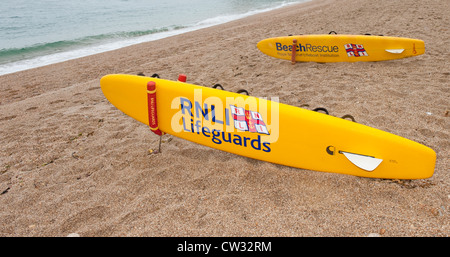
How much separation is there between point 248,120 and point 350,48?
3.48 meters

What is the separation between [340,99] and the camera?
341 cm

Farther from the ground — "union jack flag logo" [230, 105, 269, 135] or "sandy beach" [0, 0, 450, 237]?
"union jack flag logo" [230, 105, 269, 135]

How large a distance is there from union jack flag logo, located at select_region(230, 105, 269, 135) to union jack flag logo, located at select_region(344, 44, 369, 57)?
343 cm

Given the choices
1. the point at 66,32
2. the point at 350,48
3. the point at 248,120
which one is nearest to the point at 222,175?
the point at 248,120

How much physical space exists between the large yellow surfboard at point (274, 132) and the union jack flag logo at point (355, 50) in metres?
3.25

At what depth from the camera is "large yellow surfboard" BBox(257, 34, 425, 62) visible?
4.37m

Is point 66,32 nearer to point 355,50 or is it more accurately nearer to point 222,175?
point 355,50

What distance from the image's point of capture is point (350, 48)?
4586 mm

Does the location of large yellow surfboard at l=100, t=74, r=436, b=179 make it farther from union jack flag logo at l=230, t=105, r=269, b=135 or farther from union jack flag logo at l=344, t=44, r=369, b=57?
union jack flag logo at l=344, t=44, r=369, b=57

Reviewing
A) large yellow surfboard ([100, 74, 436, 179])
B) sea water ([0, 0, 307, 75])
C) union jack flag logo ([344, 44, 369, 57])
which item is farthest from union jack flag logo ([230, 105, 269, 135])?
sea water ([0, 0, 307, 75])

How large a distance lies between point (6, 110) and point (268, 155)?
488 cm

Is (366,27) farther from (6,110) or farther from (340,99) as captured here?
(6,110)
